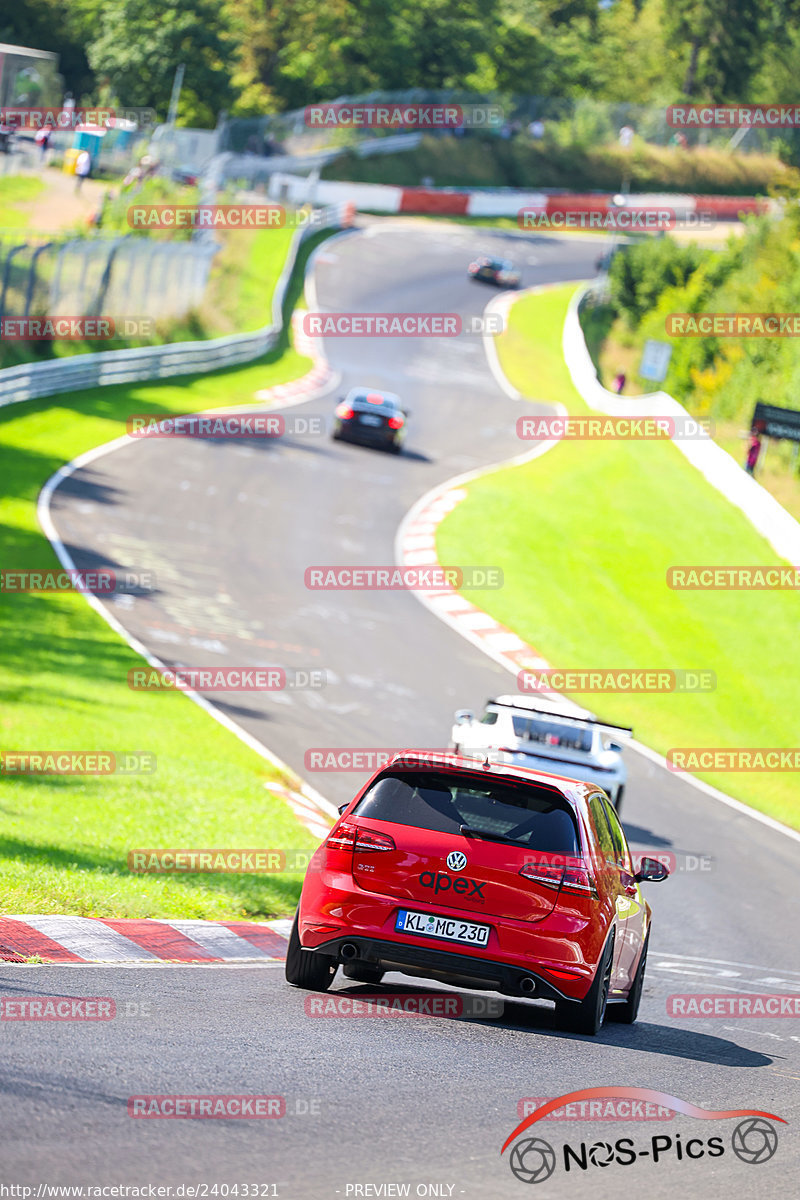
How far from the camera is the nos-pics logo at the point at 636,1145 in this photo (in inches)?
249

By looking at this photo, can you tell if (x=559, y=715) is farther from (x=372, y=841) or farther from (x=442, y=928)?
(x=442, y=928)

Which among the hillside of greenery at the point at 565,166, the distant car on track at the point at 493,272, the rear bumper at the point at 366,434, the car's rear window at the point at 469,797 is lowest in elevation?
the rear bumper at the point at 366,434

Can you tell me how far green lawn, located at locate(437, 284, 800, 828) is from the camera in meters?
26.3

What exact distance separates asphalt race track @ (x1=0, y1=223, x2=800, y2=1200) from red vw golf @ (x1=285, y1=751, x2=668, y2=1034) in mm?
352

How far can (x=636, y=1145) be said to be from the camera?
677 centimetres

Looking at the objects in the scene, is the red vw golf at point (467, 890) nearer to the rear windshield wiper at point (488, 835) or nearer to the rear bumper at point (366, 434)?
the rear windshield wiper at point (488, 835)

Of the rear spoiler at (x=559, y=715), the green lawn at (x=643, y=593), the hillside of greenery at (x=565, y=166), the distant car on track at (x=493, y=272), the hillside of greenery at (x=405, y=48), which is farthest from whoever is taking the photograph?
the hillside of greenery at (x=565, y=166)

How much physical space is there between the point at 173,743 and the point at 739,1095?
10548 mm

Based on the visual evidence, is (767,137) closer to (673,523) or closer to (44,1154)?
(673,523)

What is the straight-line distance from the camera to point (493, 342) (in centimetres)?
5803

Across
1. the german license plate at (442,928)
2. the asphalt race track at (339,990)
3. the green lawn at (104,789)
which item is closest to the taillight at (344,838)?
the german license plate at (442,928)

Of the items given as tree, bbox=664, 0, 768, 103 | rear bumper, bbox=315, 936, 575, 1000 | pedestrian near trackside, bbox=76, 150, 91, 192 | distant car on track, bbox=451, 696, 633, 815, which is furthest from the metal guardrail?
tree, bbox=664, 0, 768, 103

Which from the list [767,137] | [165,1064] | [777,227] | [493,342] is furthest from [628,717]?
[767,137]

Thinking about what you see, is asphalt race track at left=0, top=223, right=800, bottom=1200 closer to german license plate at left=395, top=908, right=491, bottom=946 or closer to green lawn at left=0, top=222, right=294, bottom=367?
→ german license plate at left=395, top=908, right=491, bottom=946
